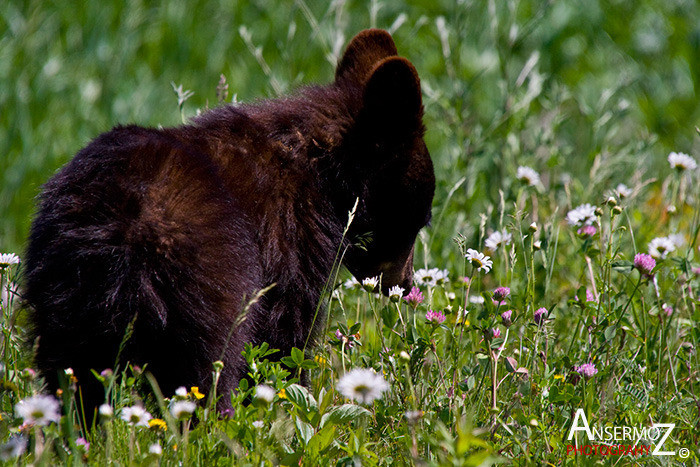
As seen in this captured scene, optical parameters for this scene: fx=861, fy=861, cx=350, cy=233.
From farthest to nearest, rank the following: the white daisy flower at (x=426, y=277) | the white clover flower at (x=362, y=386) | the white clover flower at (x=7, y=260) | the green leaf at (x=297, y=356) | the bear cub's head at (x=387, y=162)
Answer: the bear cub's head at (x=387, y=162)
the white daisy flower at (x=426, y=277)
the white clover flower at (x=7, y=260)
the green leaf at (x=297, y=356)
the white clover flower at (x=362, y=386)

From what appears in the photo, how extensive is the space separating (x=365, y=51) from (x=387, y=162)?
2.70 ft

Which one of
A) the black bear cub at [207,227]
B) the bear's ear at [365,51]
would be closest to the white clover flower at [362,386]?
the black bear cub at [207,227]

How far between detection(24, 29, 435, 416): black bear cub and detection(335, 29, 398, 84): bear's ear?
50 cm

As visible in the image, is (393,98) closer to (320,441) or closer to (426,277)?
(426,277)

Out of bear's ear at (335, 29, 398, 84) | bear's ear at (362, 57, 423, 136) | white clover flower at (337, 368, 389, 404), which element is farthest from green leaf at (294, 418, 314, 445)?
bear's ear at (335, 29, 398, 84)

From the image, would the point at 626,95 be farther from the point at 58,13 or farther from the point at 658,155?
the point at 58,13

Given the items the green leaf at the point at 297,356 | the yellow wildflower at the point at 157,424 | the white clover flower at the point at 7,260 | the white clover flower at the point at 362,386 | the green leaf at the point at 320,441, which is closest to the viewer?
the white clover flower at the point at 362,386

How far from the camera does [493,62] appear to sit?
8555 millimetres

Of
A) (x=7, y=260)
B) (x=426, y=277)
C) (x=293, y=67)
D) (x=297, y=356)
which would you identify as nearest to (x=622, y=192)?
(x=426, y=277)

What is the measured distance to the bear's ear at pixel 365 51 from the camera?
4.63m

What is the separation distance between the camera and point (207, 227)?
296 cm

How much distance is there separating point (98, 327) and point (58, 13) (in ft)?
25.3

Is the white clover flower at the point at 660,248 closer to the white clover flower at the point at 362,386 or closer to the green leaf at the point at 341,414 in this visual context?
the green leaf at the point at 341,414

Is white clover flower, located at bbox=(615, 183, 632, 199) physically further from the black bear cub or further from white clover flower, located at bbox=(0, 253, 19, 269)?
white clover flower, located at bbox=(0, 253, 19, 269)
